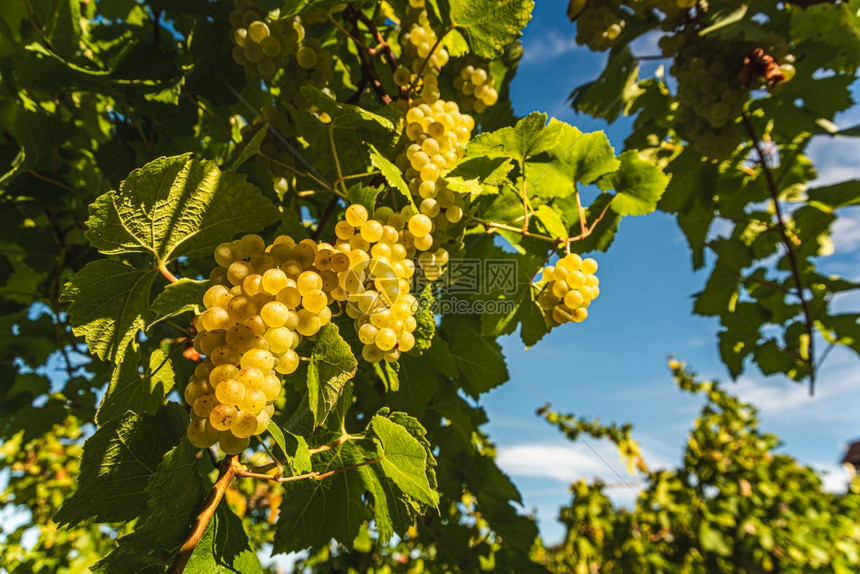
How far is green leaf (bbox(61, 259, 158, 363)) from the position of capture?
836 millimetres

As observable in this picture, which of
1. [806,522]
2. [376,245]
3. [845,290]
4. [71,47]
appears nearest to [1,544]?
[71,47]

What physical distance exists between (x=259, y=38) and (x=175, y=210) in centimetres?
57

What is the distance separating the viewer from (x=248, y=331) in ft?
2.28

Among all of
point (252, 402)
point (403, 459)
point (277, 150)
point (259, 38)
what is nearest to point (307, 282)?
point (252, 402)

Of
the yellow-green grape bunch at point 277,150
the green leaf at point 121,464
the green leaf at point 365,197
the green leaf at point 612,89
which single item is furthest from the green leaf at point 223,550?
the green leaf at point 612,89

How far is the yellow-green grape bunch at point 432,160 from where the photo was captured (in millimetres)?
994

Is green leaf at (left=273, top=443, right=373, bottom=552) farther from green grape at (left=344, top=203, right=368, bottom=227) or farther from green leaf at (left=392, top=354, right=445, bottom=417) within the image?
green grape at (left=344, top=203, right=368, bottom=227)

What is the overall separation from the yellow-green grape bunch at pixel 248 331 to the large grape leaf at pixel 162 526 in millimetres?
112

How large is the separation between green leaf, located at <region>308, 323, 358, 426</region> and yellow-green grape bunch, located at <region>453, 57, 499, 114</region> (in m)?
0.95

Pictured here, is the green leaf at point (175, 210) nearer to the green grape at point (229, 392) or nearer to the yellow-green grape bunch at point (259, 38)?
the green grape at point (229, 392)

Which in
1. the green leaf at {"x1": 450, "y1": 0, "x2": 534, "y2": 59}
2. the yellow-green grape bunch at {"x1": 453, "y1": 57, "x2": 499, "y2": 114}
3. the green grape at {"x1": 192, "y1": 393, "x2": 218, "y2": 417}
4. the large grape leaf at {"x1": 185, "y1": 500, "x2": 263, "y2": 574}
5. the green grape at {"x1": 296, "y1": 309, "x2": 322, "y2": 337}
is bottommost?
the large grape leaf at {"x1": 185, "y1": 500, "x2": 263, "y2": 574}

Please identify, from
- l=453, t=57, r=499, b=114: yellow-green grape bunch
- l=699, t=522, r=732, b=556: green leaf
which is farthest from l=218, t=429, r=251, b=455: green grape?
l=699, t=522, r=732, b=556: green leaf

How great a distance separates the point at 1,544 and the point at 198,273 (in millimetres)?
3026

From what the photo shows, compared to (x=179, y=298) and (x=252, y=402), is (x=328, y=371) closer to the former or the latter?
(x=252, y=402)
